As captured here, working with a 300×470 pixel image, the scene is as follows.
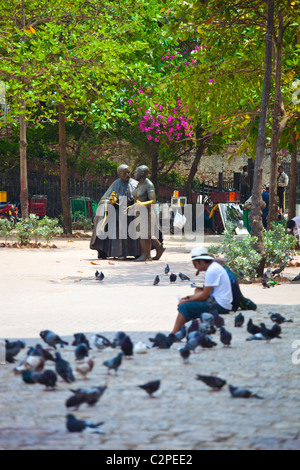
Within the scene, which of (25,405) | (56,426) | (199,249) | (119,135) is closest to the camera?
(56,426)

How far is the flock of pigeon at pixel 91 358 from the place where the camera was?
5223 mm

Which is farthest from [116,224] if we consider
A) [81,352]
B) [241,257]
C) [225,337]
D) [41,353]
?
[41,353]

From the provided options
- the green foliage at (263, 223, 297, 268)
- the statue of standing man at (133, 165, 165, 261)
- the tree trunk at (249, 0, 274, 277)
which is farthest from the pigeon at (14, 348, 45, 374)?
the statue of standing man at (133, 165, 165, 261)

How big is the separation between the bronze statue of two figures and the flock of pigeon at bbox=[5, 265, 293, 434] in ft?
27.9

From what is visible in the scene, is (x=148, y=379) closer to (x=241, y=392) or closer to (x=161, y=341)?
(x=241, y=392)

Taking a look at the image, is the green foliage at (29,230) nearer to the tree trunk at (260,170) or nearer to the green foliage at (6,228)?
the green foliage at (6,228)

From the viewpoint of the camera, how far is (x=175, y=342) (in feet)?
25.0

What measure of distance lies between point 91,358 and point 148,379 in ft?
2.75

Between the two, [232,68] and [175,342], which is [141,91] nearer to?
[232,68]

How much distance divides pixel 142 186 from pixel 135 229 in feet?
3.23

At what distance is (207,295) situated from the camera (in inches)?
323

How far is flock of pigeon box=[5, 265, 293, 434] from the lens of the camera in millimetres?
5223

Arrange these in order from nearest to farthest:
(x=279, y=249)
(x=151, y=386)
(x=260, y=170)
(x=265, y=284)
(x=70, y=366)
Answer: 1. (x=151, y=386)
2. (x=70, y=366)
3. (x=265, y=284)
4. (x=260, y=170)
5. (x=279, y=249)
